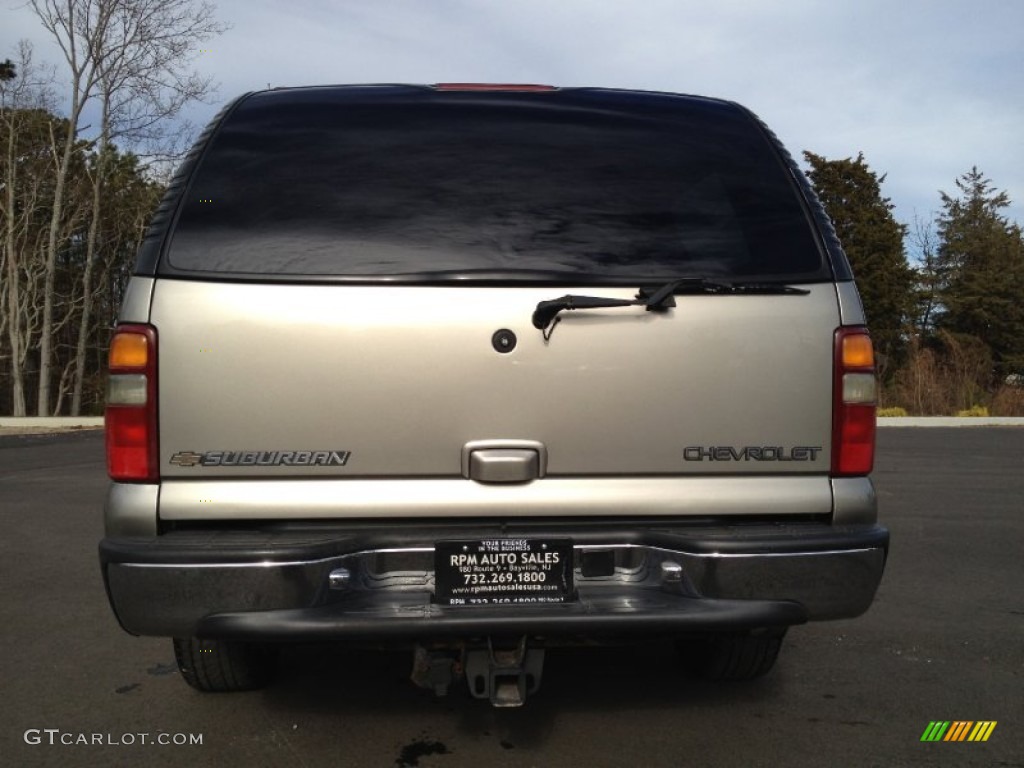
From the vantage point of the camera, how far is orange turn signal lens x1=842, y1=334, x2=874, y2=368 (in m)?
2.84

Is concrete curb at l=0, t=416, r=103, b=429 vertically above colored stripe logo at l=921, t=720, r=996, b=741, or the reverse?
colored stripe logo at l=921, t=720, r=996, b=741

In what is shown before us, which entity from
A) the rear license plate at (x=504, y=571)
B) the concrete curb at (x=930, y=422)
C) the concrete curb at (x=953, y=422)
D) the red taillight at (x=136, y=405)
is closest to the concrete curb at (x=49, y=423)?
the concrete curb at (x=930, y=422)

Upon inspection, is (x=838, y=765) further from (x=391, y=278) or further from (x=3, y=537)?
(x=3, y=537)

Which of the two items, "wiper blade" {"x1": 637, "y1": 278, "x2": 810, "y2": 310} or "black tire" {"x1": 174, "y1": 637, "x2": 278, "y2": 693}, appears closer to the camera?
"wiper blade" {"x1": 637, "y1": 278, "x2": 810, "y2": 310}

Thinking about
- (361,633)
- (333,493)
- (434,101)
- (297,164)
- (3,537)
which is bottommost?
(3,537)

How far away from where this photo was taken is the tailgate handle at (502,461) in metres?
2.74

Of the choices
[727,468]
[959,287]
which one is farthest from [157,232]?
[959,287]

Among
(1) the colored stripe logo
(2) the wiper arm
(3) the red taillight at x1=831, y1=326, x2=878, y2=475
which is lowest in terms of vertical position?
(1) the colored stripe logo

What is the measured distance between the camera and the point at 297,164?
2.99 metres

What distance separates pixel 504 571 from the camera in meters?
2.66

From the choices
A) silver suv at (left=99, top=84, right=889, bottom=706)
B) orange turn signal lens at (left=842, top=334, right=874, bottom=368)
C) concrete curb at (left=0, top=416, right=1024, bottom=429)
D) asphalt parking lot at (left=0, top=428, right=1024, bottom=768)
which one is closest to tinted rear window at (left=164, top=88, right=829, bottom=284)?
silver suv at (left=99, top=84, right=889, bottom=706)

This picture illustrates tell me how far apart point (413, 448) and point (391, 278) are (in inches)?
18.9

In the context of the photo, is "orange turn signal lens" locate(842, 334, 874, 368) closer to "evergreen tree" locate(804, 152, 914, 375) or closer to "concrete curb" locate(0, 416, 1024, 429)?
"concrete curb" locate(0, 416, 1024, 429)

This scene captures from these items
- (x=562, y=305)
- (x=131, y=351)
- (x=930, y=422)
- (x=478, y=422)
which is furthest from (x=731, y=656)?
(x=930, y=422)
